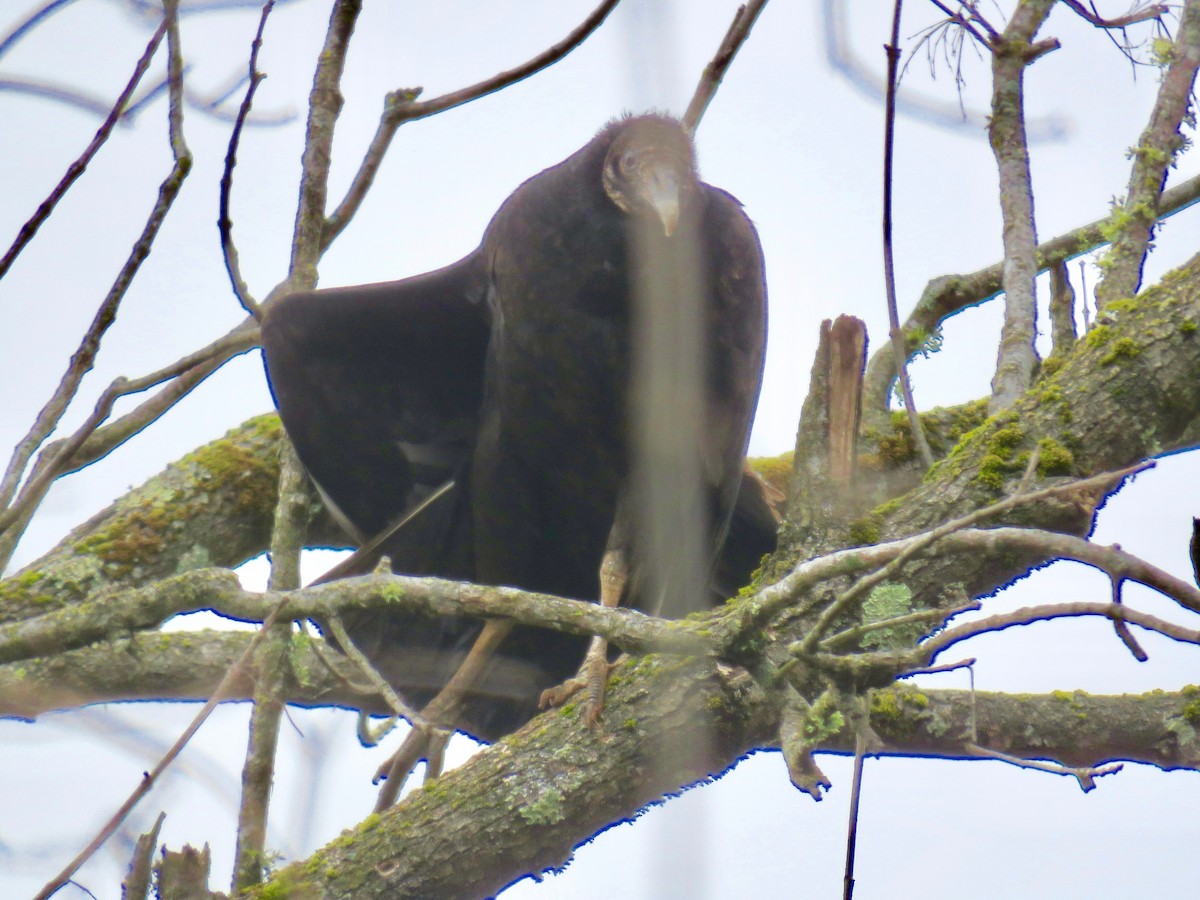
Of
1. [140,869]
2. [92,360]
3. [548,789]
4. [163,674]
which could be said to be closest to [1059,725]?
[548,789]

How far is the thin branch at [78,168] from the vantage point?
1.31 metres

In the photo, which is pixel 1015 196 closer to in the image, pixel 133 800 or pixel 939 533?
pixel 939 533

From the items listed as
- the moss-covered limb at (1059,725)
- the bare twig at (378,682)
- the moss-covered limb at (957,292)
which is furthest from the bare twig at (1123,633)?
the moss-covered limb at (957,292)

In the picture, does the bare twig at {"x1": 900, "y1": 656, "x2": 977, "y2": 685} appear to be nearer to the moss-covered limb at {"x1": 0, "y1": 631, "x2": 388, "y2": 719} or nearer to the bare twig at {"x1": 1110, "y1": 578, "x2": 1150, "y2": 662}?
the bare twig at {"x1": 1110, "y1": 578, "x2": 1150, "y2": 662}

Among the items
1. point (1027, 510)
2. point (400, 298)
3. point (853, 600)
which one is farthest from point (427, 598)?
point (400, 298)

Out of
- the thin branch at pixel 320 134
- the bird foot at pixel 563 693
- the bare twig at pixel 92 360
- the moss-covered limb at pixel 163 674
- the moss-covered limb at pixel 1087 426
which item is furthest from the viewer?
the thin branch at pixel 320 134

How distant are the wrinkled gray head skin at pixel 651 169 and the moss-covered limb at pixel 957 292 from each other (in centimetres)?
67

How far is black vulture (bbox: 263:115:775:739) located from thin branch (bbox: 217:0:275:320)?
0.45 m

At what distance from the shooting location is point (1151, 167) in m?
2.70

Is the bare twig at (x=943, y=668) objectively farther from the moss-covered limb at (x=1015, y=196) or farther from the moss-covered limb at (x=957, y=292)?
the moss-covered limb at (x=957, y=292)

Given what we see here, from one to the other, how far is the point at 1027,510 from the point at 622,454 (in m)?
1.24

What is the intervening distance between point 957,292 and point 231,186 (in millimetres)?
1946

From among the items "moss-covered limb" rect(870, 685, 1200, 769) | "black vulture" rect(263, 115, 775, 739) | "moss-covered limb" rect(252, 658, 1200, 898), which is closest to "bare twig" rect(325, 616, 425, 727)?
"moss-covered limb" rect(252, 658, 1200, 898)

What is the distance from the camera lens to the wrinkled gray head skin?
9.32 ft
